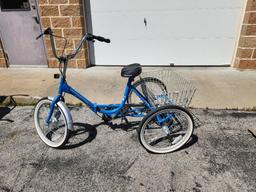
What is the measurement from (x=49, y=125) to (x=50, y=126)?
0.08 feet

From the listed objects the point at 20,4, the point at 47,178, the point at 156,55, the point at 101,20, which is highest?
the point at 20,4

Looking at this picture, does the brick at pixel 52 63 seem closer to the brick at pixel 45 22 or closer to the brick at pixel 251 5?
the brick at pixel 45 22

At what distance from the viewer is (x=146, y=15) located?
175 inches

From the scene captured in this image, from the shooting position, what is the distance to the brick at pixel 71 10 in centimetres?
429

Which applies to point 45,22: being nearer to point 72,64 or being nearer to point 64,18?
point 64,18

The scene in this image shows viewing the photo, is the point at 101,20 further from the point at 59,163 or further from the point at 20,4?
the point at 59,163

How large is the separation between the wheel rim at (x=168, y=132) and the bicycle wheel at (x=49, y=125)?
2.98 feet

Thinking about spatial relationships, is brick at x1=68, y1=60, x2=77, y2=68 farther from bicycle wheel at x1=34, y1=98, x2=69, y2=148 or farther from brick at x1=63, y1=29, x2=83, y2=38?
bicycle wheel at x1=34, y1=98, x2=69, y2=148

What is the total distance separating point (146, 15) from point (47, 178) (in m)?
3.54

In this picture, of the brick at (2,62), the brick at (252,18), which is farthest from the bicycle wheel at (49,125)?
the brick at (252,18)

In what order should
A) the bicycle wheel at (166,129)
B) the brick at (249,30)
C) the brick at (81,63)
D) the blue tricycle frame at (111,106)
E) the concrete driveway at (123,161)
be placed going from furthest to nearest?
the brick at (81,63) → the brick at (249,30) → the blue tricycle frame at (111,106) → the bicycle wheel at (166,129) → the concrete driveway at (123,161)

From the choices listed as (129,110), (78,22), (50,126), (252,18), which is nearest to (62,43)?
(78,22)

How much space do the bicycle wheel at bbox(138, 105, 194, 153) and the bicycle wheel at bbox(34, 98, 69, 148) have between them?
2.90 ft

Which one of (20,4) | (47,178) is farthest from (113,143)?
(20,4)
